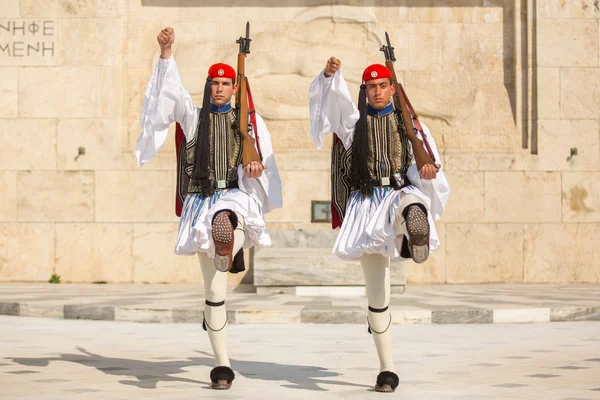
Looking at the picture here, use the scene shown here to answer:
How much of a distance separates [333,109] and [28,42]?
9.79 m

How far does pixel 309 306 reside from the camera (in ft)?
36.0

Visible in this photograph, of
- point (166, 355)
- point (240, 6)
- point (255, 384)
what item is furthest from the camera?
point (240, 6)

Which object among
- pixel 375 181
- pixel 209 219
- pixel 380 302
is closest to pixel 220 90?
pixel 209 219

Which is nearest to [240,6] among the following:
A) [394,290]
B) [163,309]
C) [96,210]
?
[96,210]

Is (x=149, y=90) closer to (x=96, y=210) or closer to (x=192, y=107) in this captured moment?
(x=192, y=107)

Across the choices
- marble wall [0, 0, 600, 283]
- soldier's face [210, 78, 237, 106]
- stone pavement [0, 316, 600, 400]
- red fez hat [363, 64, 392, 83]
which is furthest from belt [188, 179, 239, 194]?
marble wall [0, 0, 600, 283]

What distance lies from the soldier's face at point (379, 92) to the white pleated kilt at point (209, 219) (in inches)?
37.4

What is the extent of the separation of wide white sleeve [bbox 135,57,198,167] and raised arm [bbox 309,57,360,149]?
0.78 metres

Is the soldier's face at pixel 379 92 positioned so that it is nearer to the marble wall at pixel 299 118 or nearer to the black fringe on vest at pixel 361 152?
the black fringe on vest at pixel 361 152

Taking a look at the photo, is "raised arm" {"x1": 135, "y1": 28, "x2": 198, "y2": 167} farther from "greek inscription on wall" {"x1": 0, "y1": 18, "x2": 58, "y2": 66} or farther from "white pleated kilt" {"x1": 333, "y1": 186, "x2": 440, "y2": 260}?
"greek inscription on wall" {"x1": 0, "y1": 18, "x2": 58, "y2": 66}

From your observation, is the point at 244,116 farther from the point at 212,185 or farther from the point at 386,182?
the point at 386,182

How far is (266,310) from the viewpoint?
411 inches

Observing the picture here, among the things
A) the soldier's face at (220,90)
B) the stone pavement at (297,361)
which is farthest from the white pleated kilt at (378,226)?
the soldier's face at (220,90)

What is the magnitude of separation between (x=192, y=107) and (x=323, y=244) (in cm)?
796
